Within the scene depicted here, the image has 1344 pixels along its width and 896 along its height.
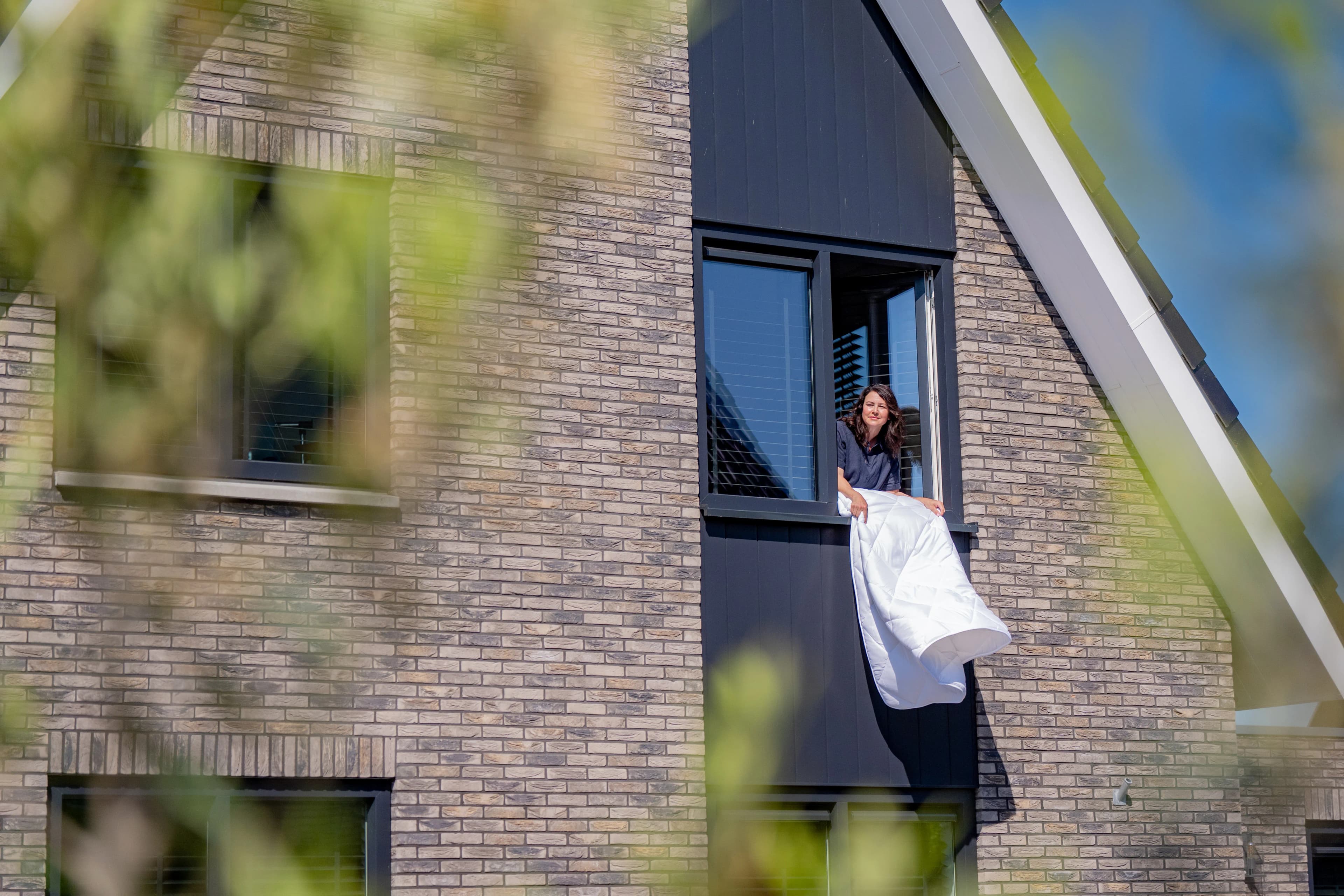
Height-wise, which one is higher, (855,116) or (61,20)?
(855,116)

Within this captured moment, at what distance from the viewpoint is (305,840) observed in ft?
26.7

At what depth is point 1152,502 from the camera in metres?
3.82

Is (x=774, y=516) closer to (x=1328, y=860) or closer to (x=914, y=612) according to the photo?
(x=914, y=612)

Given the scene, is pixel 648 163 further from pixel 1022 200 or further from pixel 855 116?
pixel 1022 200

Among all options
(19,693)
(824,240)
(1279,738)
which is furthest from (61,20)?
(1279,738)

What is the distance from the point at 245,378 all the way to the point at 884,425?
382cm

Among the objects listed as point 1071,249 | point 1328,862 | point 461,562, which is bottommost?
point 1328,862

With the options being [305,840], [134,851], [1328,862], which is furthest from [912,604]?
[1328,862]

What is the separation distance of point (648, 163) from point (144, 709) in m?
4.19

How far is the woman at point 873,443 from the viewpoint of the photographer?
9.95m

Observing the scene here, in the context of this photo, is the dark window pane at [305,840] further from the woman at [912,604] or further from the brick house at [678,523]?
the woman at [912,604]

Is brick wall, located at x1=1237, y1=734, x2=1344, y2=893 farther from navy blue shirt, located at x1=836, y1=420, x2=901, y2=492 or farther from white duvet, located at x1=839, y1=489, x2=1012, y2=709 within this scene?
navy blue shirt, located at x1=836, y1=420, x2=901, y2=492

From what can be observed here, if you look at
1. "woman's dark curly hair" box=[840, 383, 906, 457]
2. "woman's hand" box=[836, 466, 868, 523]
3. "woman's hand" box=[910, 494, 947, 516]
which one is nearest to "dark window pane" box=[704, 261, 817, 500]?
"woman's hand" box=[836, 466, 868, 523]

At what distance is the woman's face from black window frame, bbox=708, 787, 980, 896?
2.15 meters
